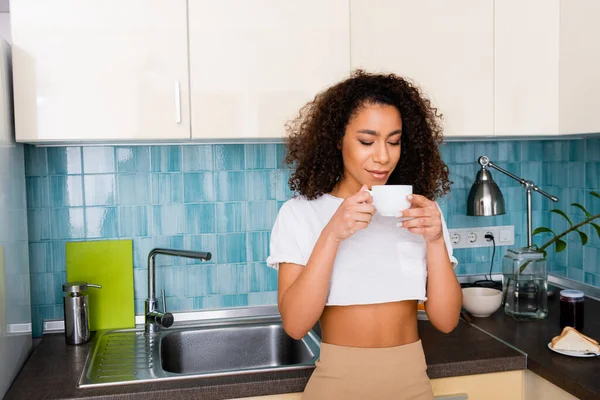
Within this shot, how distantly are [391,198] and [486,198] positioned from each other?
1.03 m

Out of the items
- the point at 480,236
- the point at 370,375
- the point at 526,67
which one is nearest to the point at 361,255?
the point at 370,375

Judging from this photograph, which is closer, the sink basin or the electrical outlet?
the sink basin

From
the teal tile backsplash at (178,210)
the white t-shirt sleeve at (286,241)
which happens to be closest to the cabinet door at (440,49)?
the teal tile backsplash at (178,210)

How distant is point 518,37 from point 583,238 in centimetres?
71

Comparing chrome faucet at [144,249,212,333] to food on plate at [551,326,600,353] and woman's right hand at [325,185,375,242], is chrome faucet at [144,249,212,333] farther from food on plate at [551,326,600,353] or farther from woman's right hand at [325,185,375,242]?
food on plate at [551,326,600,353]

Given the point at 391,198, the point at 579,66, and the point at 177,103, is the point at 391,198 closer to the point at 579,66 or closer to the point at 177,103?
the point at 177,103

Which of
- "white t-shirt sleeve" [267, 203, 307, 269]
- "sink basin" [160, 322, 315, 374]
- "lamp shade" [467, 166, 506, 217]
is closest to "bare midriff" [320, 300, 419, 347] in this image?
"white t-shirt sleeve" [267, 203, 307, 269]

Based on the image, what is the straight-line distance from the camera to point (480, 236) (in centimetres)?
238

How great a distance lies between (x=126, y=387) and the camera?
1508mm

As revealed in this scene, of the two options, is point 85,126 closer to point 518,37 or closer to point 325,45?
point 325,45

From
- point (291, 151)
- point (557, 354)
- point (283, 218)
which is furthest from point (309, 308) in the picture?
point (557, 354)

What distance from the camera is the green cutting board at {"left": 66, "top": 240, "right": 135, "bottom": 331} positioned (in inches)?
79.7

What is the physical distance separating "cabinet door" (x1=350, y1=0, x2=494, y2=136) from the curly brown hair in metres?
0.31

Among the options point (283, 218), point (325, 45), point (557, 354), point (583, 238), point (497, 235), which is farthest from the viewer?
point (497, 235)
